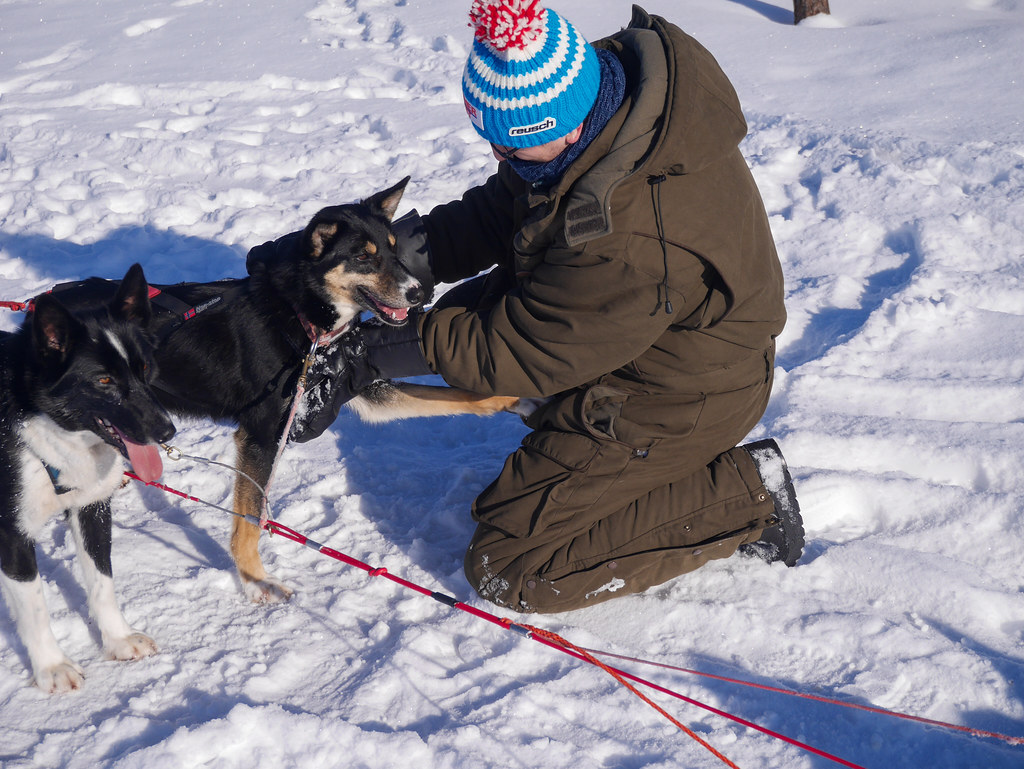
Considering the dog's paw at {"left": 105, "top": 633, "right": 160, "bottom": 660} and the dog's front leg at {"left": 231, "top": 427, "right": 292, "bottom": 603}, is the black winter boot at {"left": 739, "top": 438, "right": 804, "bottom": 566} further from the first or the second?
the dog's paw at {"left": 105, "top": 633, "right": 160, "bottom": 660}

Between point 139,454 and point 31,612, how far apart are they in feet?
1.52

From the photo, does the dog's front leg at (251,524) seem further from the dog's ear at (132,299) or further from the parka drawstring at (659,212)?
the parka drawstring at (659,212)

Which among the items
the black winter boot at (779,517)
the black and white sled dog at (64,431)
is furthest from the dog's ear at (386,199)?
the black winter boot at (779,517)

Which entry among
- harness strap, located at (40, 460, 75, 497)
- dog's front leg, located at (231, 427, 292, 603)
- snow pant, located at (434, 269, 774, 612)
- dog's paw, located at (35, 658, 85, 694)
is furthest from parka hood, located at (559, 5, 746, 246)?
dog's paw, located at (35, 658, 85, 694)

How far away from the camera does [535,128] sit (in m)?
1.99

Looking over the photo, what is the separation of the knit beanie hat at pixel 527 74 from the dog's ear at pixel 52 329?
1.10m

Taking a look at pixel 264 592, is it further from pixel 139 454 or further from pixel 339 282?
pixel 339 282

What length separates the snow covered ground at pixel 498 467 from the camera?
6.33 feet

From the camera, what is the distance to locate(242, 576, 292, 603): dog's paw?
2.41 metres

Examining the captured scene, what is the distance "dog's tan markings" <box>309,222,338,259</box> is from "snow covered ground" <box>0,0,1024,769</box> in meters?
0.84

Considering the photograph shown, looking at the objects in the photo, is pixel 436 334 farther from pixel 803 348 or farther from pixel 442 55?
pixel 442 55

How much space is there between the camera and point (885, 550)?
2.46m

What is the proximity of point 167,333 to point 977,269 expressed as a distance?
3.60 metres

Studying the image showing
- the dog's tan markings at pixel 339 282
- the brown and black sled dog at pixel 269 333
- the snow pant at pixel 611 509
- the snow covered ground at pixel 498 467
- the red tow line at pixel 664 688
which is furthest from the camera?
the dog's tan markings at pixel 339 282
